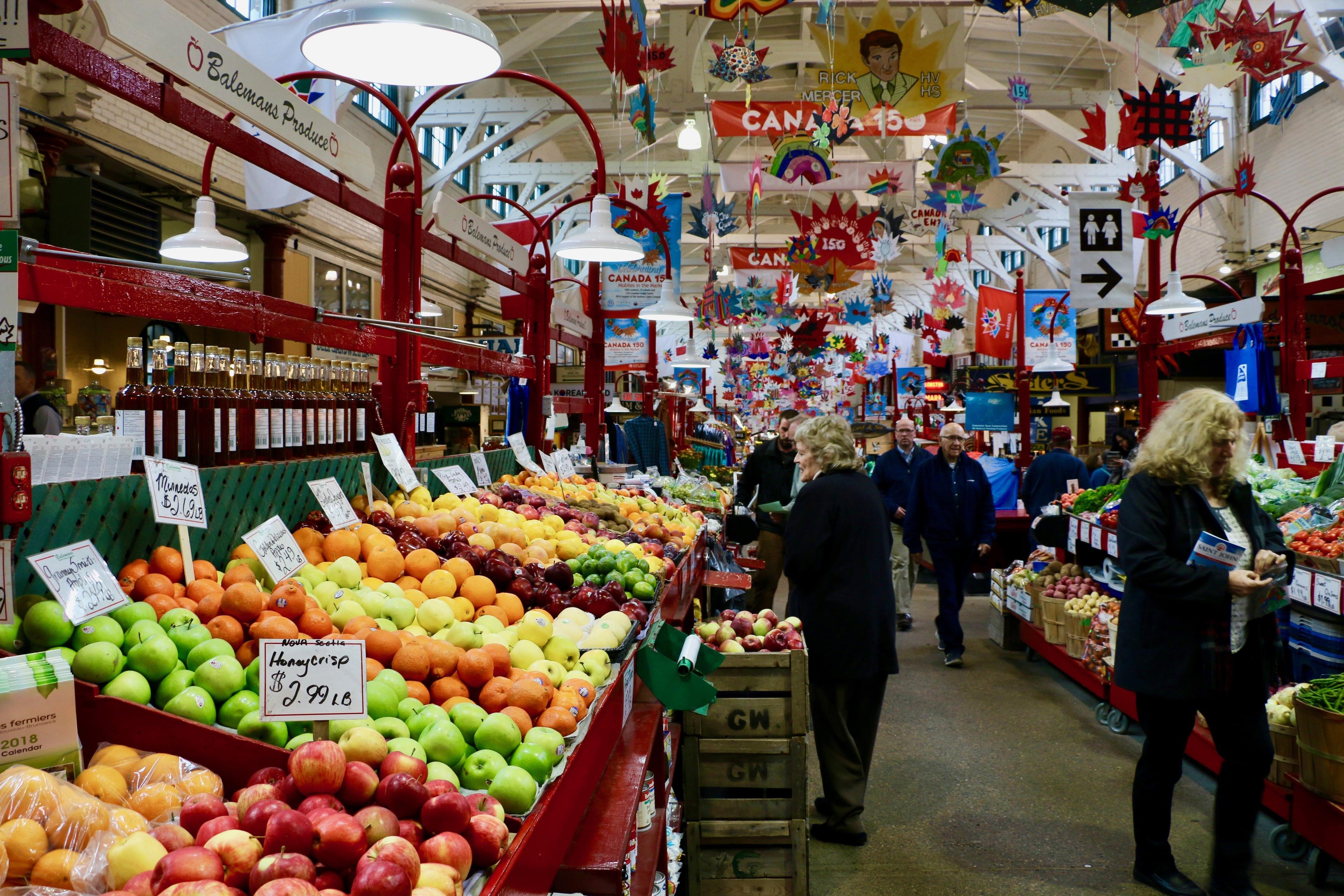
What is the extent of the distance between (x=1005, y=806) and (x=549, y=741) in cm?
333

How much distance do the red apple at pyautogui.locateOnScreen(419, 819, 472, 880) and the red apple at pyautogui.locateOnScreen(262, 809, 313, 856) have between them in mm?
161

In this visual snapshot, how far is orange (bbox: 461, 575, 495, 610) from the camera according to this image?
9.02 ft

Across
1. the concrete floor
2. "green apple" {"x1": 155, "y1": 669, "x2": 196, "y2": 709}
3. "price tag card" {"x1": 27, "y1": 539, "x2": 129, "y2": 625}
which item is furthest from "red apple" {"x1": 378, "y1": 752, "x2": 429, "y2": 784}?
the concrete floor

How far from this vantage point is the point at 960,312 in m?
27.7

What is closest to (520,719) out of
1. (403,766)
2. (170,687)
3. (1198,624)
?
(403,766)

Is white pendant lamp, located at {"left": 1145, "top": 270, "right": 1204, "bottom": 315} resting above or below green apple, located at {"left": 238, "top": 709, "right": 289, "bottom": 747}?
above

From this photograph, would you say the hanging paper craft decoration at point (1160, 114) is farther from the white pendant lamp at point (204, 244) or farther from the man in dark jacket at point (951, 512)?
the white pendant lamp at point (204, 244)

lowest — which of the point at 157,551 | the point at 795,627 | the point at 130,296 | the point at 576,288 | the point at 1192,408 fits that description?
the point at 795,627

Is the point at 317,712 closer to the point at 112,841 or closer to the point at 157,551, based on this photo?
the point at 112,841

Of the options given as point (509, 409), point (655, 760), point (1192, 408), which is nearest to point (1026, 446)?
point (509, 409)

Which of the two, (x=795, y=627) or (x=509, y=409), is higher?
(x=509, y=409)

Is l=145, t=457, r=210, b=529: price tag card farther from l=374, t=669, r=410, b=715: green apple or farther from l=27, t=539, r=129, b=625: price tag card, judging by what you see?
l=374, t=669, r=410, b=715: green apple

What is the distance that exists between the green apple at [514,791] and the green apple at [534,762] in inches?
1.8

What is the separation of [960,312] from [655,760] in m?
26.6
